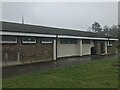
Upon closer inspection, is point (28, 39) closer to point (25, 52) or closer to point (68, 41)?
point (25, 52)

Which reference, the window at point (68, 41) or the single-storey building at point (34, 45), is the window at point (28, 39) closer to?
the single-storey building at point (34, 45)

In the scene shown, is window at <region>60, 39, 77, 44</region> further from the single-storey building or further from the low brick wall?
the low brick wall

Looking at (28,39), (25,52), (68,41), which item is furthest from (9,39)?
(68,41)

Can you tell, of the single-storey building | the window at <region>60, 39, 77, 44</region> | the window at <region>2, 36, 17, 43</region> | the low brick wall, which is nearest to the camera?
the window at <region>2, 36, 17, 43</region>

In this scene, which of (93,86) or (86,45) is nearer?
(93,86)

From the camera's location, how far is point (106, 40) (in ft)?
107

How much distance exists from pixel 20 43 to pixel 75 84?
10.00 meters

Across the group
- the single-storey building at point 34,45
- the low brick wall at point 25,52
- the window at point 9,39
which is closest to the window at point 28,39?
the single-storey building at point 34,45

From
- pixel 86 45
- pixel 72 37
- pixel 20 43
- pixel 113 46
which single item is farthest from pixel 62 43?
pixel 113 46

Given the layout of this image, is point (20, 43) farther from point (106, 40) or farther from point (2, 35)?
point (106, 40)

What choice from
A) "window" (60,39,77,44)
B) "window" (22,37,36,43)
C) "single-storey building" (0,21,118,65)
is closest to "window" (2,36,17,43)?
"single-storey building" (0,21,118,65)

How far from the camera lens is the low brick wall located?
640 inches

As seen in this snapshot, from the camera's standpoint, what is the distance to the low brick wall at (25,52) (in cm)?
1627

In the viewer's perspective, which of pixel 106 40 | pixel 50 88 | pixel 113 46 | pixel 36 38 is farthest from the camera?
pixel 113 46
